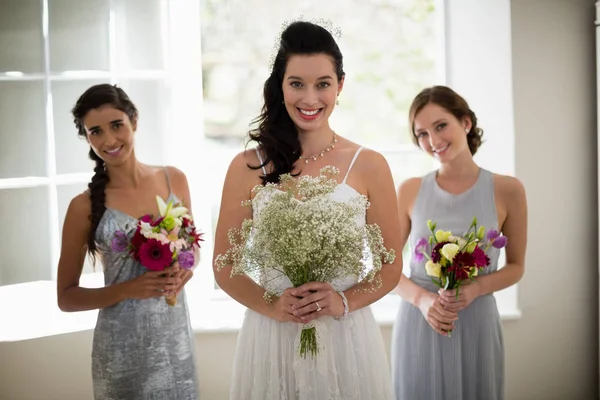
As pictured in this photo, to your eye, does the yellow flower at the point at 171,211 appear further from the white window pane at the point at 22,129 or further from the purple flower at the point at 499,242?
the white window pane at the point at 22,129

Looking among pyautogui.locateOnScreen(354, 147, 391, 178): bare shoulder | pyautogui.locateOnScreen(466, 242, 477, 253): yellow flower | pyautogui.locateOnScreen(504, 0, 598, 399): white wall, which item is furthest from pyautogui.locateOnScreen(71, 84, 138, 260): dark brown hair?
pyautogui.locateOnScreen(504, 0, 598, 399): white wall

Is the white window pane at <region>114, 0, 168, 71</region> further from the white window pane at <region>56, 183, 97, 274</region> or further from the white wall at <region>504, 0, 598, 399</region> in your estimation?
the white wall at <region>504, 0, 598, 399</region>

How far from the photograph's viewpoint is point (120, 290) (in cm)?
267

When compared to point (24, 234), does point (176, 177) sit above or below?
above

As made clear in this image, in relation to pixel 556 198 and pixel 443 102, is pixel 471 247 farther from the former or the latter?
pixel 556 198

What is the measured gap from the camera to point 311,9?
457 centimetres

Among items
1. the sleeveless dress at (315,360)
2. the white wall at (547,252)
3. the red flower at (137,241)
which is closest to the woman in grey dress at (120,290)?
the red flower at (137,241)

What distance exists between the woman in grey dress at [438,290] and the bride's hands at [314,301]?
32.7 inches

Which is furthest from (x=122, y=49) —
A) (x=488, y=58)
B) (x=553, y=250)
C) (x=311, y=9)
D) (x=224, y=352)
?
(x=553, y=250)

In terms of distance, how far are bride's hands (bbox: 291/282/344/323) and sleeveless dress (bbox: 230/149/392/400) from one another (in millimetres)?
148

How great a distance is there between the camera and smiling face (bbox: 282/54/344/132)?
216cm

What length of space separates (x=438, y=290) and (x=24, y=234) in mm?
2188

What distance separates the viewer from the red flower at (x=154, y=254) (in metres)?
2.48

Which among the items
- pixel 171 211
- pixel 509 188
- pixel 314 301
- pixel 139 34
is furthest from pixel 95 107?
pixel 509 188
